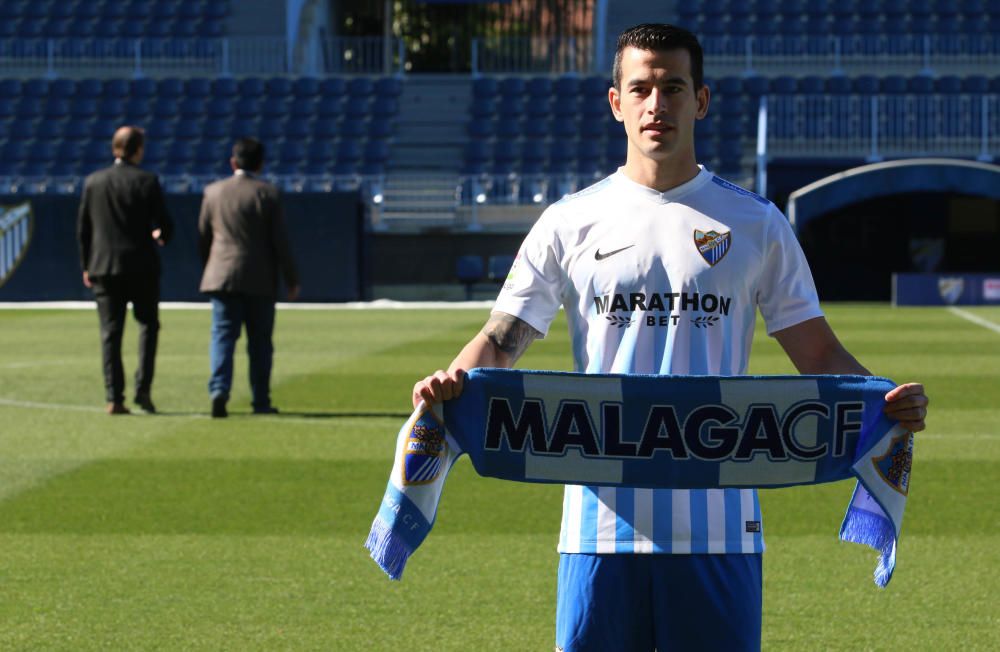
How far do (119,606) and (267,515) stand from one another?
1.86 metres

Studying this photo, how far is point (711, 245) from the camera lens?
3166 mm

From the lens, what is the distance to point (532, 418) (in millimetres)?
3193

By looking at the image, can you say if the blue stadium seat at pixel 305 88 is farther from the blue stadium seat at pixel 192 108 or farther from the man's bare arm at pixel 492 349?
the man's bare arm at pixel 492 349

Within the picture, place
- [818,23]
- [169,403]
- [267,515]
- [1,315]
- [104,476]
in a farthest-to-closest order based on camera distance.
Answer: [818,23] < [1,315] < [169,403] < [104,476] < [267,515]

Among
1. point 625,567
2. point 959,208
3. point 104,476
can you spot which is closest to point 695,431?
point 625,567

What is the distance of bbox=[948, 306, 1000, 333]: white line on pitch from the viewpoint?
21203 mm

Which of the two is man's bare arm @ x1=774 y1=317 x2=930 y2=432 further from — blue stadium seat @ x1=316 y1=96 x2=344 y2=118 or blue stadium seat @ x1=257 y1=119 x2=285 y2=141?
blue stadium seat @ x1=316 y1=96 x2=344 y2=118

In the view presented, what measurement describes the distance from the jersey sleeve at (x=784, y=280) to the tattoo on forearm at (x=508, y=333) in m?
0.49

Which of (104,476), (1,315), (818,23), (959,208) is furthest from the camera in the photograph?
(818,23)

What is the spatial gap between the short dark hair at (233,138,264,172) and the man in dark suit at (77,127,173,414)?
0.61 m

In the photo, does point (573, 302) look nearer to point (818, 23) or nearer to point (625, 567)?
point (625, 567)

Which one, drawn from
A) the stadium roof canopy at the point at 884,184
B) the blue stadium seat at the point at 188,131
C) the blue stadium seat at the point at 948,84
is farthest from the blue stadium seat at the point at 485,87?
the stadium roof canopy at the point at 884,184

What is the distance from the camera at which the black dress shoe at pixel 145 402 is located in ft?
37.1

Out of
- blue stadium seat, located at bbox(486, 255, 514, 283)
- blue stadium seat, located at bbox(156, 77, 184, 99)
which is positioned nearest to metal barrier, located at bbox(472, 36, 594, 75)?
blue stadium seat, located at bbox(156, 77, 184, 99)
